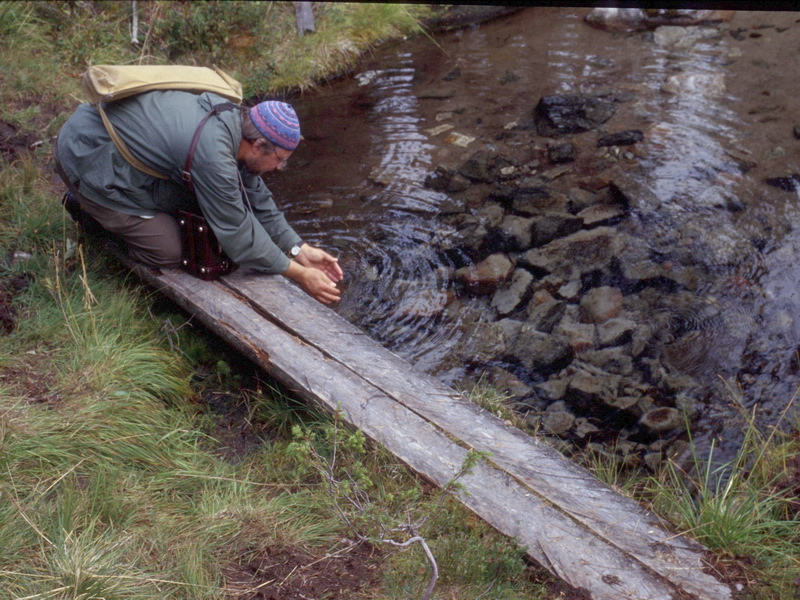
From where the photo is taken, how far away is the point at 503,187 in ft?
21.9

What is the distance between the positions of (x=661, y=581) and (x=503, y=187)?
15.0 feet

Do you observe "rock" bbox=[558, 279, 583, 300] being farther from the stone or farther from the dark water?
the stone

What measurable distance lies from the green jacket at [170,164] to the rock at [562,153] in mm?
3857

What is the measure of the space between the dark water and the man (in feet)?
4.50

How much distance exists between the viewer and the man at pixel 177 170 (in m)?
3.79

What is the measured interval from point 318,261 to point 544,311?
1784 mm

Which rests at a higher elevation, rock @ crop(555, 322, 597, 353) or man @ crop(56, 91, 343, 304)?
man @ crop(56, 91, 343, 304)

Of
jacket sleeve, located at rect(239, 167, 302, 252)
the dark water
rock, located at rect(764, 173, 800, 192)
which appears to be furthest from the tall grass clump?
rock, located at rect(764, 173, 800, 192)

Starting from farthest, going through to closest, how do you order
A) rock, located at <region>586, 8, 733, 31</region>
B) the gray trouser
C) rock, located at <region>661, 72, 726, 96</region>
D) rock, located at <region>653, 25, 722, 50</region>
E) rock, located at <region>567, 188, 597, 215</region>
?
rock, located at <region>586, 8, 733, 31</region>, rock, located at <region>653, 25, 722, 50</region>, rock, located at <region>661, 72, 726, 96</region>, rock, located at <region>567, 188, 597, 215</region>, the gray trouser

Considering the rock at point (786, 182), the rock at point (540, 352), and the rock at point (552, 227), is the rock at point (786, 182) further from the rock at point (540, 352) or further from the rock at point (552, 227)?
the rock at point (540, 352)

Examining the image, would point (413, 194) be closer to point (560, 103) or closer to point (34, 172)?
point (560, 103)

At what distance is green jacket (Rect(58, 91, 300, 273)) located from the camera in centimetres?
379

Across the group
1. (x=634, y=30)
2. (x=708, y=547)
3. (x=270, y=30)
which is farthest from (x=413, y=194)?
(x=634, y=30)

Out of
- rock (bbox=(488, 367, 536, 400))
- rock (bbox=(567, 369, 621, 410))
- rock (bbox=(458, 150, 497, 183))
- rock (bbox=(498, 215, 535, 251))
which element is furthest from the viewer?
rock (bbox=(458, 150, 497, 183))
